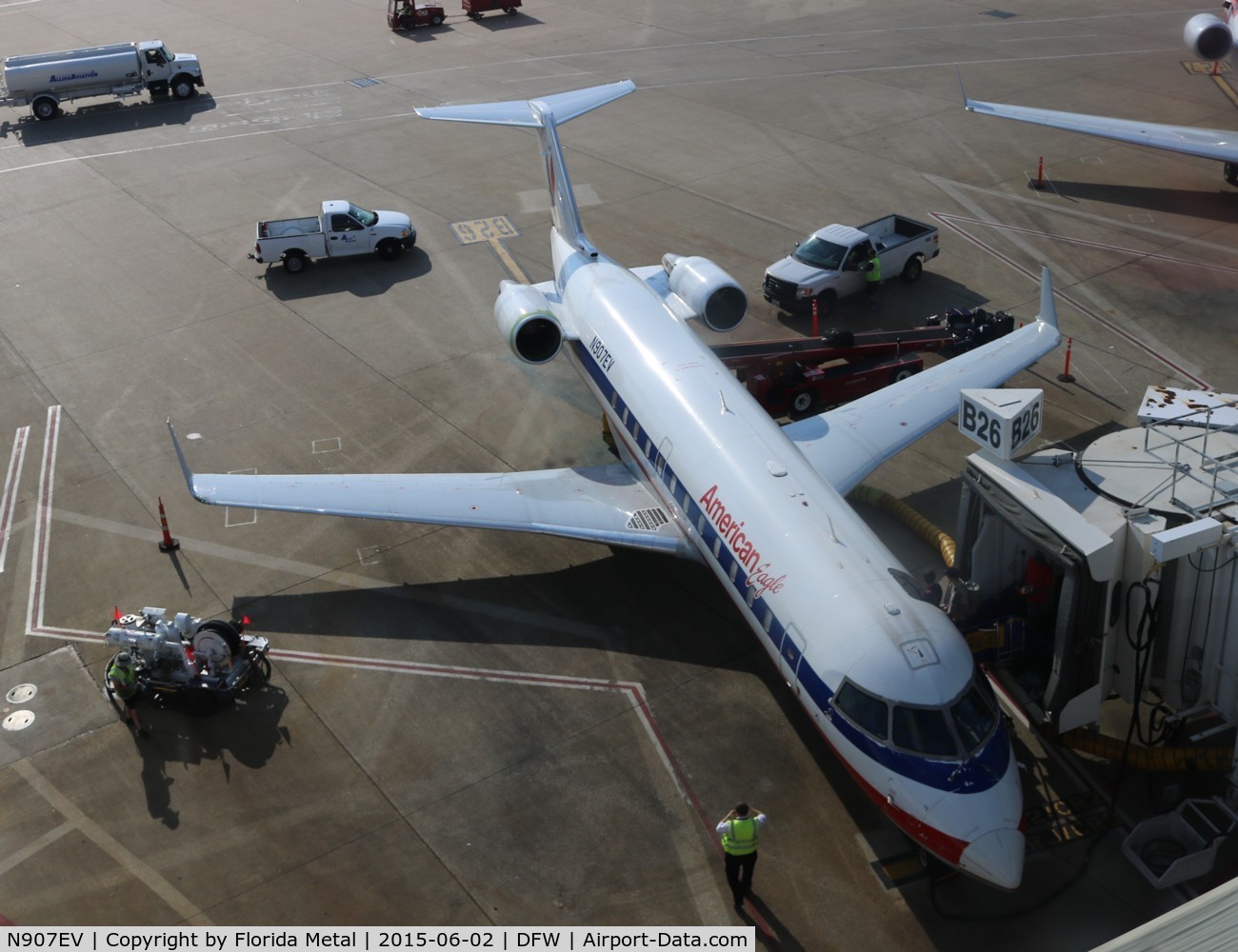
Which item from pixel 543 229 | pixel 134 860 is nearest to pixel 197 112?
pixel 543 229

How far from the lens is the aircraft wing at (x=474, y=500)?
66.5 ft

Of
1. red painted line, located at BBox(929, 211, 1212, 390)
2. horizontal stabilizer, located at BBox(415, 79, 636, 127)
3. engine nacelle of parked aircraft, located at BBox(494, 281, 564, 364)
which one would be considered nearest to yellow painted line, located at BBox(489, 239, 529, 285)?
horizontal stabilizer, located at BBox(415, 79, 636, 127)

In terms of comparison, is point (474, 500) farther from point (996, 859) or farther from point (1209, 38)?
point (1209, 38)

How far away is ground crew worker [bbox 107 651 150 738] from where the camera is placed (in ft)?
59.6

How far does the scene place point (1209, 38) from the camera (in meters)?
35.5

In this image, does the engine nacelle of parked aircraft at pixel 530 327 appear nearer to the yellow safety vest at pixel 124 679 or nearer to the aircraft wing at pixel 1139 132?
the yellow safety vest at pixel 124 679

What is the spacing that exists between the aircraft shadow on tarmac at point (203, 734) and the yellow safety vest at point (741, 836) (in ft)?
24.2

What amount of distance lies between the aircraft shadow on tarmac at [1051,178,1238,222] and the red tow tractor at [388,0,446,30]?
3296 cm

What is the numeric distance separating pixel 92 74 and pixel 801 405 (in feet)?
116

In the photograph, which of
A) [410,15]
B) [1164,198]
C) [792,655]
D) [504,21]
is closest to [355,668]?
[792,655]

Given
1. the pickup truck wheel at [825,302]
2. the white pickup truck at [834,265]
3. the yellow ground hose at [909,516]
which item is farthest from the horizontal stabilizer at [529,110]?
the yellow ground hose at [909,516]

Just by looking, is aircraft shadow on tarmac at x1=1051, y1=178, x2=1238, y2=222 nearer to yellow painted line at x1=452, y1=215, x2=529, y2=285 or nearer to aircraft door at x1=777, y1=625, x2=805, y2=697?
yellow painted line at x1=452, y1=215, x2=529, y2=285

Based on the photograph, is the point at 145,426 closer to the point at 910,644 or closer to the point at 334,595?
the point at 334,595

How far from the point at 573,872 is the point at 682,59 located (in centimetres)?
4266
